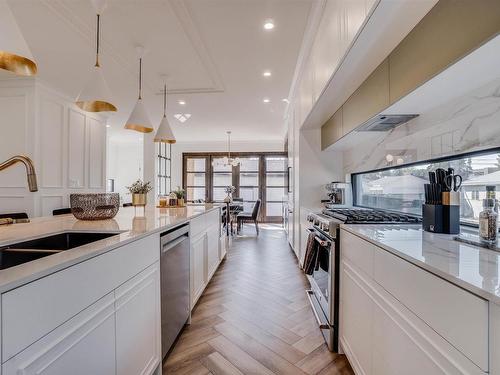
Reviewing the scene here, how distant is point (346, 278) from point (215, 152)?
24.4 feet

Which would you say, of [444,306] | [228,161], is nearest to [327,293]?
[444,306]

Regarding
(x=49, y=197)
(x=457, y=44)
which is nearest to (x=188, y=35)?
(x=457, y=44)

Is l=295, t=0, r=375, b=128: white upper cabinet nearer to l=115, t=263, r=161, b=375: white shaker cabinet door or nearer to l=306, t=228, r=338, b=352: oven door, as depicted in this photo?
l=306, t=228, r=338, b=352: oven door

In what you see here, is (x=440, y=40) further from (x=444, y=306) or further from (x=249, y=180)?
(x=249, y=180)

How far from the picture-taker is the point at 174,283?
1.73 meters

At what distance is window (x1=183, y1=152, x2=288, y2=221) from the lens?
8.46m

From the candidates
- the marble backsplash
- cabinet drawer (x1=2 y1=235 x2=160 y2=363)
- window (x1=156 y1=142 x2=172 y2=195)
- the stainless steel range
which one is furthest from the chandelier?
cabinet drawer (x1=2 y1=235 x2=160 y2=363)

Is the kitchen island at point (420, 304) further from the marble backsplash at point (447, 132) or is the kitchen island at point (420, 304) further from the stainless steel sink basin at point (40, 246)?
the stainless steel sink basin at point (40, 246)

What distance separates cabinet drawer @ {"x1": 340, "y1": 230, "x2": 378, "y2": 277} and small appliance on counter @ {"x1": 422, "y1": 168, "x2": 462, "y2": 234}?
0.38m

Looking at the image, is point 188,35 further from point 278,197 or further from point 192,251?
point 278,197

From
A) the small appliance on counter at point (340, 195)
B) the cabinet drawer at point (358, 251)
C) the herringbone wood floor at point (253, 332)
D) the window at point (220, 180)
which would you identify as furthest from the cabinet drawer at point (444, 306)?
the window at point (220, 180)

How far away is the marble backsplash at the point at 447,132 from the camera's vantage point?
1282 mm

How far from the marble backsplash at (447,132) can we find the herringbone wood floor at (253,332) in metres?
1.47

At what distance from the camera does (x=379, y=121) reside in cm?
199
